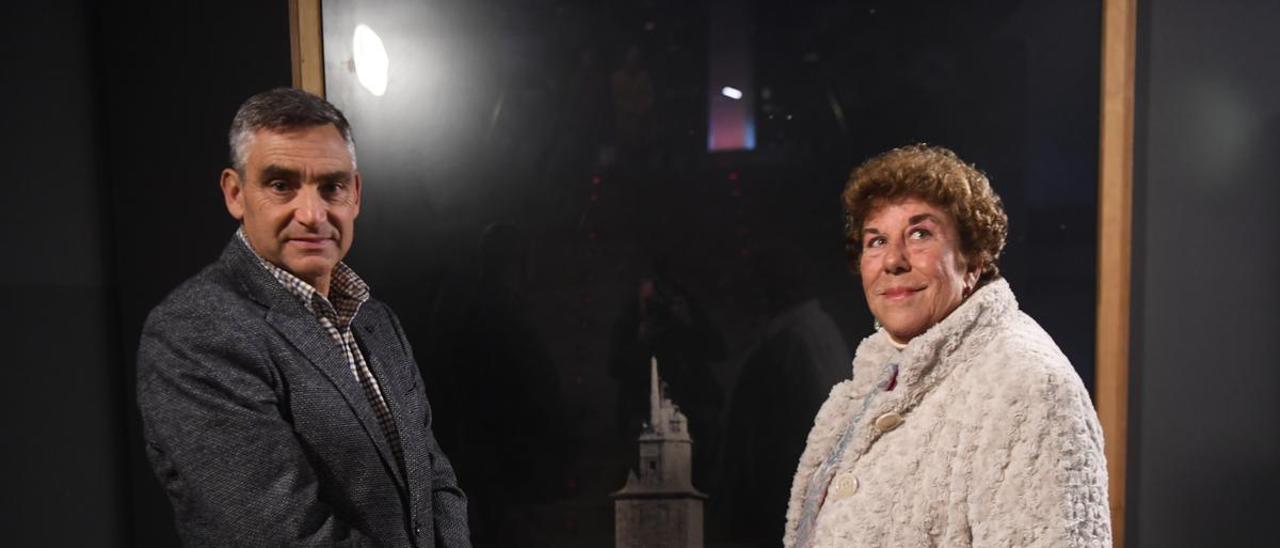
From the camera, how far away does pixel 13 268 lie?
5.81 feet

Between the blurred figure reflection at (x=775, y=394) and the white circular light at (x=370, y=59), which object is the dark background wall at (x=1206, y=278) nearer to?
the blurred figure reflection at (x=775, y=394)

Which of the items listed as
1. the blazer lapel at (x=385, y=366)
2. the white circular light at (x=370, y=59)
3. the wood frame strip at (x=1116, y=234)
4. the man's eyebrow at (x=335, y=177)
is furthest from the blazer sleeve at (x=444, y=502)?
the wood frame strip at (x=1116, y=234)

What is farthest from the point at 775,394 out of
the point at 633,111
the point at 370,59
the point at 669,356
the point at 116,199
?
the point at 116,199

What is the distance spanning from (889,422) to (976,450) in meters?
0.16

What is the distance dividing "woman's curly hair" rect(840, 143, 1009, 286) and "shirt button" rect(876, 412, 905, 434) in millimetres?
291

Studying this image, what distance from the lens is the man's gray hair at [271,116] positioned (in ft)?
4.30

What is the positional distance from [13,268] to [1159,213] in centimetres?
273

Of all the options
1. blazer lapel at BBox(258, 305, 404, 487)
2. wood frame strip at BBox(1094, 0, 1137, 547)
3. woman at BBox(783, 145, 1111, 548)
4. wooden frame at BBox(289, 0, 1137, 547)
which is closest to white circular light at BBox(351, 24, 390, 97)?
wooden frame at BBox(289, 0, 1137, 547)

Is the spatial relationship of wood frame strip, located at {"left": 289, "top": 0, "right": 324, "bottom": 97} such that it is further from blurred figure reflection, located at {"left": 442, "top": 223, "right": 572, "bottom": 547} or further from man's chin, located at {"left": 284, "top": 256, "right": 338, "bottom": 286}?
man's chin, located at {"left": 284, "top": 256, "right": 338, "bottom": 286}

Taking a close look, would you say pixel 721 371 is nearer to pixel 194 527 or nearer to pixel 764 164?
pixel 764 164

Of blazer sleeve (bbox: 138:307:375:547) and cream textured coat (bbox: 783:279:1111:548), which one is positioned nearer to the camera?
cream textured coat (bbox: 783:279:1111:548)

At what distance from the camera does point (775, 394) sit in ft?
6.88

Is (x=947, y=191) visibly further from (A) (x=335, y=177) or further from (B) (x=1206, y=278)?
(B) (x=1206, y=278)

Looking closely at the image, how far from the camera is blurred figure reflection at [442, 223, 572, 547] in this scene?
6.85 ft
